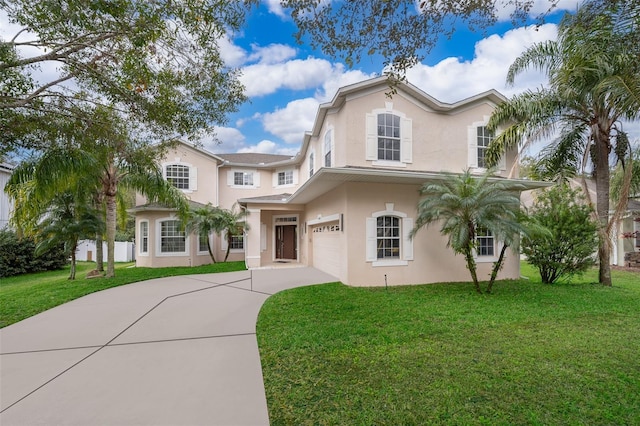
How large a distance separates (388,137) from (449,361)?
24.9 ft

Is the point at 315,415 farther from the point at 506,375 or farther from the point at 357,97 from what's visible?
the point at 357,97

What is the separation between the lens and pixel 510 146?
1080 cm

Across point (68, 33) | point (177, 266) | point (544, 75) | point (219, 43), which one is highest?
point (544, 75)

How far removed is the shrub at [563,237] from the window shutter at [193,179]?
15.8 metres

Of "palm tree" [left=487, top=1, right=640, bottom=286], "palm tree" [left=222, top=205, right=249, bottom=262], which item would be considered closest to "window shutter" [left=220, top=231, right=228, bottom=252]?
"palm tree" [left=222, top=205, right=249, bottom=262]

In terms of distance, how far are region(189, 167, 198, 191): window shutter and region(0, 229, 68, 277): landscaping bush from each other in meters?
7.14

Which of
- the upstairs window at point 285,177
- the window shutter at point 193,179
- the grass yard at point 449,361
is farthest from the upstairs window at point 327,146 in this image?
the window shutter at point 193,179

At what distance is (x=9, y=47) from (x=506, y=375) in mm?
8698

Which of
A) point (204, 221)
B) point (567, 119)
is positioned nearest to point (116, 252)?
point (204, 221)

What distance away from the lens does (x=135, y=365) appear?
398 cm

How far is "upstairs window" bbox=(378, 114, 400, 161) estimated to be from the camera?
10.0 m

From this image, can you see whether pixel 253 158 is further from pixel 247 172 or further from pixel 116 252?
pixel 116 252

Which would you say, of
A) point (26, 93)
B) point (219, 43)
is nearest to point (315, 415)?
point (219, 43)

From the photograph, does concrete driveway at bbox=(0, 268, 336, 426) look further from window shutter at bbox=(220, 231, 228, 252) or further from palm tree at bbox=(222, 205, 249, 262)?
window shutter at bbox=(220, 231, 228, 252)
